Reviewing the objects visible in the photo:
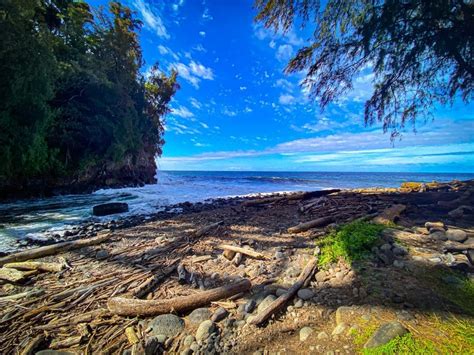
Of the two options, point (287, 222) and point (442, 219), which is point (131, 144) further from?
point (442, 219)

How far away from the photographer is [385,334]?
152 centimetres

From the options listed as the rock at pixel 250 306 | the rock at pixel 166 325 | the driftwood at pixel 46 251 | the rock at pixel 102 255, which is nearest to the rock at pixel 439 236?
the rock at pixel 250 306

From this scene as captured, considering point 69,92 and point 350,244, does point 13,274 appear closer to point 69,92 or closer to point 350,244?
point 350,244

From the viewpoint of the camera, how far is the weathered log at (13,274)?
10.1 ft

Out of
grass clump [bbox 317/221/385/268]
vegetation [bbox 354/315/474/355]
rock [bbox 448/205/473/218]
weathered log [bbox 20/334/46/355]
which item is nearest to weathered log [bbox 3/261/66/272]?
weathered log [bbox 20/334/46/355]

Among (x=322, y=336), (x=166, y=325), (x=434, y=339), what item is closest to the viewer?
(x=434, y=339)

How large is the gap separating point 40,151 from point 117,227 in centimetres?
1061

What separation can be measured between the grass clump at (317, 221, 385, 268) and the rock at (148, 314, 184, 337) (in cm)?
205

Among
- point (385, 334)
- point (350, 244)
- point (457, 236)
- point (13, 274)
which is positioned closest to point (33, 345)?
point (13, 274)

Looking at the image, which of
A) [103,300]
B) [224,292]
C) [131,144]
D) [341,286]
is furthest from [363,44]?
[131,144]

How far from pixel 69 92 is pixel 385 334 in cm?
2104

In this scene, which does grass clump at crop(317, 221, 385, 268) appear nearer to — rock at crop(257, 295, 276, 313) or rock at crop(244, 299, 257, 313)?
rock at crop(257, 295, 276, 313)

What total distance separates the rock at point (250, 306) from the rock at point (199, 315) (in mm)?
423

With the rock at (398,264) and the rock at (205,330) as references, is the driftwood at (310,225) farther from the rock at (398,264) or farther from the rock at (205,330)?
the rock at (205,330)
